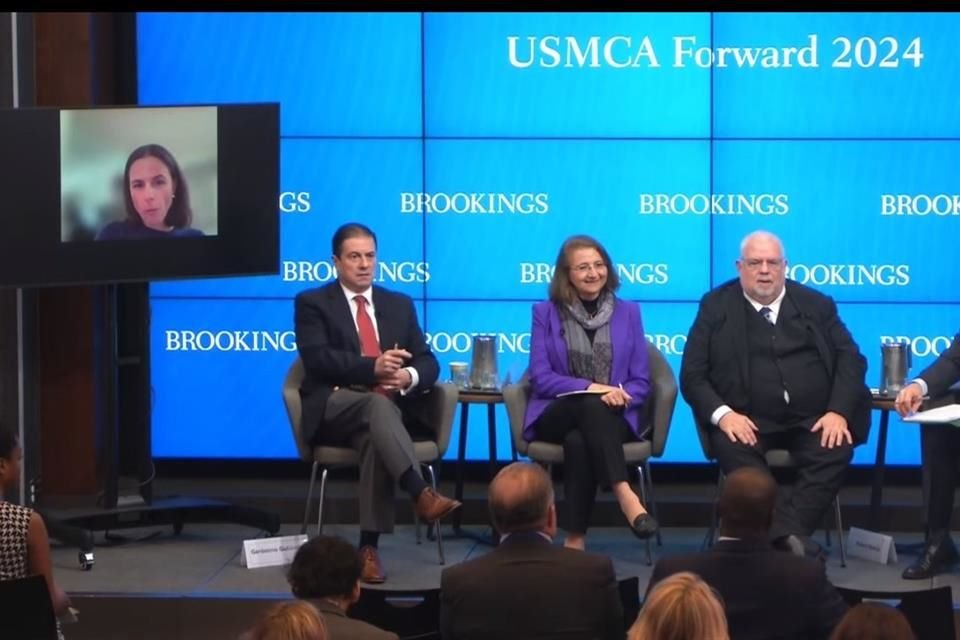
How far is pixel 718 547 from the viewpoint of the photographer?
15.1 feet

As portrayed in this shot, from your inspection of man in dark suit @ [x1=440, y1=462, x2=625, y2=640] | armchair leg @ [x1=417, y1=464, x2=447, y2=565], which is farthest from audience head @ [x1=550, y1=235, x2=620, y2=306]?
man in dark suit @ [x1=440, y1=462, x2=625, y2=640]

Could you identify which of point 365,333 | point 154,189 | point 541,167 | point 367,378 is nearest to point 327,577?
point 367,378

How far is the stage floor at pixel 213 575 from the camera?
632 cm

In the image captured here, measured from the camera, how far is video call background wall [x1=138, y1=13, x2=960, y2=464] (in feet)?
25.3

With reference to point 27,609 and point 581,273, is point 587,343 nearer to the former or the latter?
point 581,273

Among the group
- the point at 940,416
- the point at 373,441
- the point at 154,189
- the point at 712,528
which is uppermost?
the point at 154,189

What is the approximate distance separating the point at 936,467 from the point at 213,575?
2.67 m

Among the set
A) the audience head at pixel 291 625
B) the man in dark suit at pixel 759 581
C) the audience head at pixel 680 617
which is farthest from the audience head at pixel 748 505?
the audience head at pixel 291 625

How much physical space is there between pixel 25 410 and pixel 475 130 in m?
2.24

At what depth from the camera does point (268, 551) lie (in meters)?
6.75

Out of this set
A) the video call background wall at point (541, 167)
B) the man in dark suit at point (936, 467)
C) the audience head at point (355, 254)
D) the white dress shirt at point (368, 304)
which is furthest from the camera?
the video call background wall at point (541, 167)

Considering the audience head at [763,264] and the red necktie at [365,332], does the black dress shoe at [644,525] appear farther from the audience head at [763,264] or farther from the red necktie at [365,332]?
the red necktie at [365,332]

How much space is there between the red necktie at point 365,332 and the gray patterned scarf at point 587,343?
0.74 m

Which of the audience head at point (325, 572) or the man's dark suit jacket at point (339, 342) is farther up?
the man's dark suit jacket at point (339, 342)
